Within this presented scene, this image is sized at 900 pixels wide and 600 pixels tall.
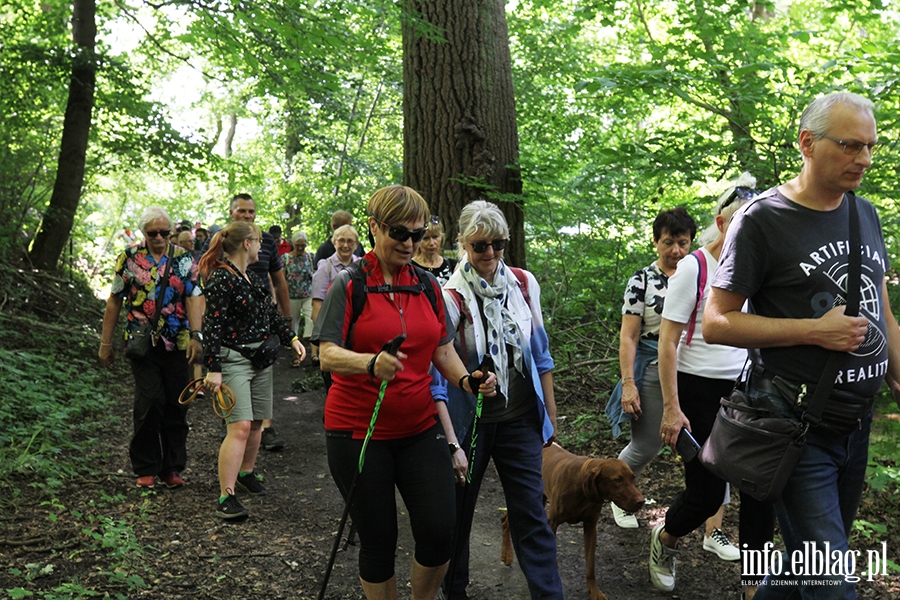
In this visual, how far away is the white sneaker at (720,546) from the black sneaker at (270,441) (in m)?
4.30

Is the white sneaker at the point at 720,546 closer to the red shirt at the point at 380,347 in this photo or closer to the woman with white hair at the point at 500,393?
the woman with white hair at the point at 500,393

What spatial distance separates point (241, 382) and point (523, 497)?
265 centimetres

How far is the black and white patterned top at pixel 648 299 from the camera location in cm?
503

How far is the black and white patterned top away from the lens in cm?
503

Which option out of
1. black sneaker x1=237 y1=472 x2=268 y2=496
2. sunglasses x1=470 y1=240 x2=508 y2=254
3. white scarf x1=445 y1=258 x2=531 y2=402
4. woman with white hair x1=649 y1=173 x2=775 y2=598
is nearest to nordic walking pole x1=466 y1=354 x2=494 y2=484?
white scarf x1=445 y1=258 x2=531 y2=402

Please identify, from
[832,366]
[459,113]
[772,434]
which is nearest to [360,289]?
[772,434]

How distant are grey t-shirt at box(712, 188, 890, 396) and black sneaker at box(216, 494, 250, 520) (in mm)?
4016

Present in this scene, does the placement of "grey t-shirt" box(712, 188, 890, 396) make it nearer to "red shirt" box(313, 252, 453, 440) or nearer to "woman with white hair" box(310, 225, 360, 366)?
"red shirt" box(313, 252, 453, 440)

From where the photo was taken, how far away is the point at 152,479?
6.36 metres

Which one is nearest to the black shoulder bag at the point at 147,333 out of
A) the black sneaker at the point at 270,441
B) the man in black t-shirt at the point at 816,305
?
the black sneaker at the point at 270,441

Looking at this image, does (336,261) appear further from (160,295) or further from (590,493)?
(590,493)

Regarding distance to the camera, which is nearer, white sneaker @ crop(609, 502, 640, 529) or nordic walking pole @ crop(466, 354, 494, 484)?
nordic walking pole @ crop(466, 354, 494, 484)

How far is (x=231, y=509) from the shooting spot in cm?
568

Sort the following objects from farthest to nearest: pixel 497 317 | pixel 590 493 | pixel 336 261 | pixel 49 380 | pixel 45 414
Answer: pixel 49 380 < pixel 336 261 < pixel 45 414 < pixel 590 493 < pixel 497 317
